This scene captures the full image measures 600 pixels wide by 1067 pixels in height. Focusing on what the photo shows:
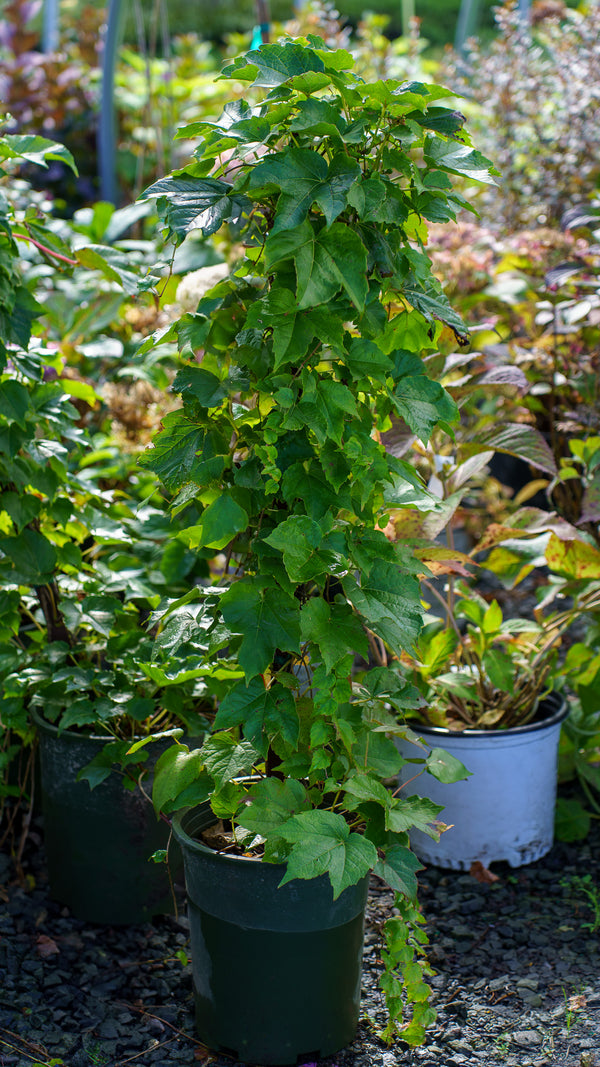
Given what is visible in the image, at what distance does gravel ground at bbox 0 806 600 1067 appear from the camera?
1.42 meters

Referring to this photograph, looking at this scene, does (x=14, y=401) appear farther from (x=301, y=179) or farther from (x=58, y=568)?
(x=301, y=179)

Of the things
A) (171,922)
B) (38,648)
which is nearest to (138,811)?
(171,922)

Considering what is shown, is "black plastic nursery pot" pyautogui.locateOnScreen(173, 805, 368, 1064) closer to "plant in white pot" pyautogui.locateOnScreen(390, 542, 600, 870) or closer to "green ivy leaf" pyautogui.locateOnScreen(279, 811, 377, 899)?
"green ivy leaf" pyautogui.locateOnScreen(279, 811, 377, 899)

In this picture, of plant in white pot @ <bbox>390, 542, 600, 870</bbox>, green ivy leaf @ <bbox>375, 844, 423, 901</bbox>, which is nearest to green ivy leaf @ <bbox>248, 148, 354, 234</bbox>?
green ivy leaf @ <bbox>375, 844, 423, 901</bbox>

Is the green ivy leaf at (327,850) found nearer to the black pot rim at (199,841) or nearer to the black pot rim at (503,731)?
the black pot rim at (199,841)

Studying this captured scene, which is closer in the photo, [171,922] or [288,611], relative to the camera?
[288,611]

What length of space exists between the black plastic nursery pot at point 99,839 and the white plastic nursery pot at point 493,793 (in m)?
0.53

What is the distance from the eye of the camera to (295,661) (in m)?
1.44

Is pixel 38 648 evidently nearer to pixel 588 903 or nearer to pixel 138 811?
pixel 138 811

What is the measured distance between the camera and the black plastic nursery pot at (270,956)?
1.30 meters

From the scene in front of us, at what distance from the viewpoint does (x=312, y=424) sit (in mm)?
1165

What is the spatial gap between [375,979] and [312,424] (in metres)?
0.97

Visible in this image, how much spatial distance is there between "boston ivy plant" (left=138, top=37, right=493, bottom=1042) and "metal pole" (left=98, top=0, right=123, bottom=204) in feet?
9.90

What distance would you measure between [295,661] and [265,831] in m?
0.29
